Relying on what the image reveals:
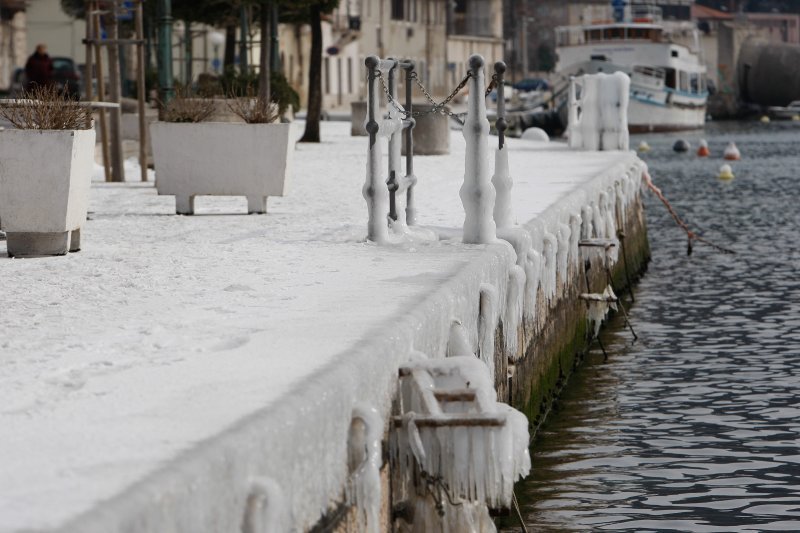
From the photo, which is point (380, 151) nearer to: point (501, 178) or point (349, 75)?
point (501, 178)

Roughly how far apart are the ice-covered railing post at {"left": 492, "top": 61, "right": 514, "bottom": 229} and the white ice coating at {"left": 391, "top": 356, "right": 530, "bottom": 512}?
4073mm

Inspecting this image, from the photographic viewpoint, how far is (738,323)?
1514cm

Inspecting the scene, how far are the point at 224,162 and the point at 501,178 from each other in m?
2.94

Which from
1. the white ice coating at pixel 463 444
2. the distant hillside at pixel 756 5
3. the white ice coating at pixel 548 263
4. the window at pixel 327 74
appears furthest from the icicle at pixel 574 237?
the distant hillside at pixel 756 5

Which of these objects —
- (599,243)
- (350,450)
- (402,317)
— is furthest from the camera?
(599,243)

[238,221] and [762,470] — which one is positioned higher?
[238,221]

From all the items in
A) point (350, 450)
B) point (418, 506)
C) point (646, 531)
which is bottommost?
point (646, 531)

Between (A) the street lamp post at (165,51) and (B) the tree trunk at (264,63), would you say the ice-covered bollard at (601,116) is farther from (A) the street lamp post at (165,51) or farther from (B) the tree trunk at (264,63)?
(A) the street lamp post at (165,51)

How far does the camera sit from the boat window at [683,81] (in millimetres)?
72219

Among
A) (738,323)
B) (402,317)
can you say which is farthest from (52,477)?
(738,323)

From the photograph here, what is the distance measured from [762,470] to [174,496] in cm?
615

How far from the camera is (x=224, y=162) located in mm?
12695

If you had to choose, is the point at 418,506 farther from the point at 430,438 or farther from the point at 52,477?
the point at 52,477

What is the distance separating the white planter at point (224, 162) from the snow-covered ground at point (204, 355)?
100 cm
